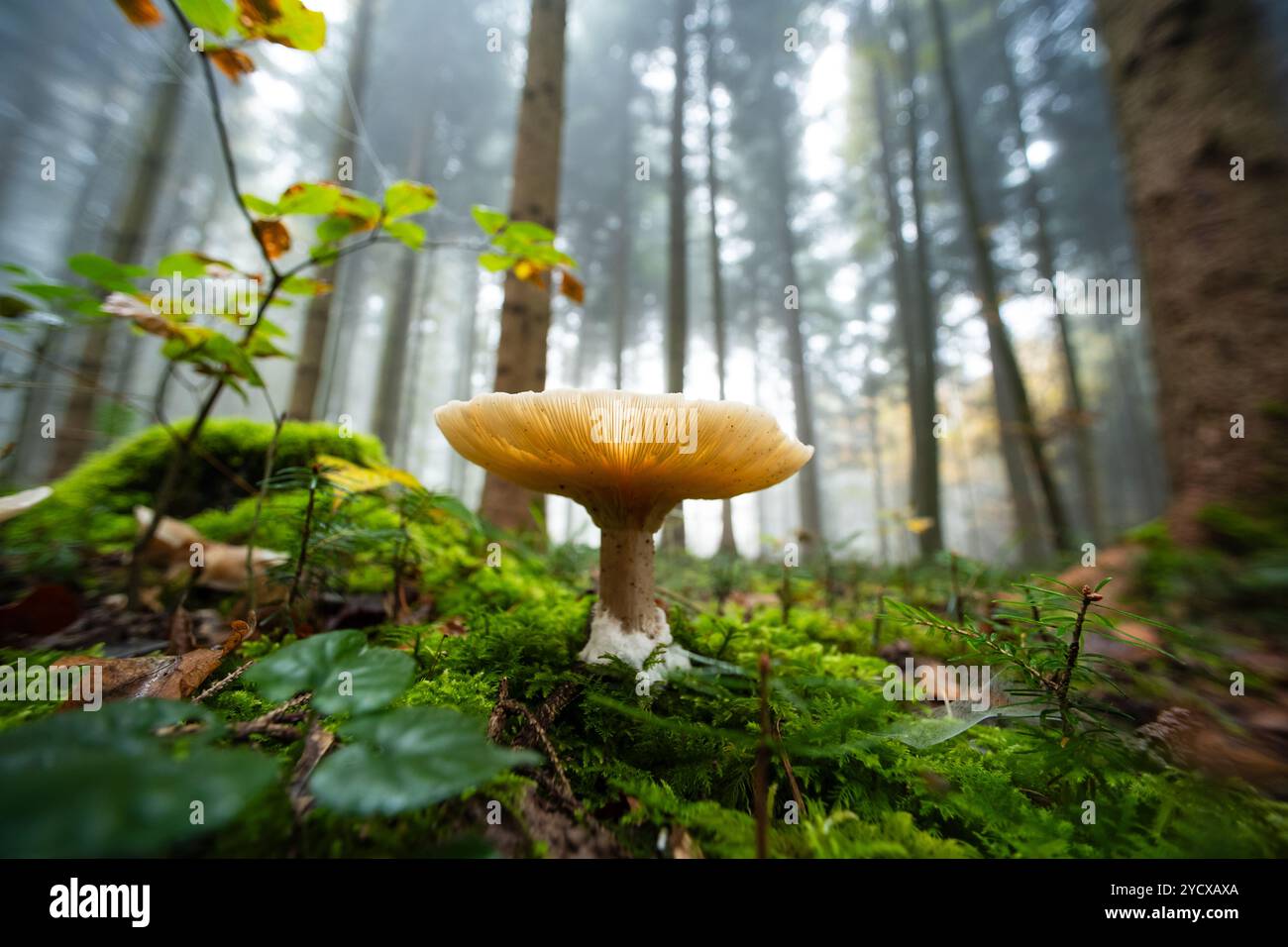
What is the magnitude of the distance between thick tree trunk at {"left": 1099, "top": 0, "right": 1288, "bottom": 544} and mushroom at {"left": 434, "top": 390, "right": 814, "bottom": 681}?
157 inches

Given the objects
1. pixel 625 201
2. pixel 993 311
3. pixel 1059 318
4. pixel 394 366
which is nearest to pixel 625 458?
pixel 993 311

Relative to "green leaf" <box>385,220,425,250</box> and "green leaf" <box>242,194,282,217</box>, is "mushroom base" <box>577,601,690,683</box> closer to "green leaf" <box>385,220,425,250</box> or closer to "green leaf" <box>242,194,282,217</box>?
"green leaf" <box>385,220,425,250</box>

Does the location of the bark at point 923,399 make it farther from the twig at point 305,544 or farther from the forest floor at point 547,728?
the twig at point 305,544

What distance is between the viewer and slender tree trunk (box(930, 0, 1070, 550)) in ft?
19.1

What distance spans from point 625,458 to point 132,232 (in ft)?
27.7

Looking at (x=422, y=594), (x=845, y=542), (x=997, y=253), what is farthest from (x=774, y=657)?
(x=997, y=253)

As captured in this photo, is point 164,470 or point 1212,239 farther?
point 1212,239

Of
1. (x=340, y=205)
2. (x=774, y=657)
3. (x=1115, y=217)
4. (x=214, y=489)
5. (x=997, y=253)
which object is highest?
(x=1115, y=217)

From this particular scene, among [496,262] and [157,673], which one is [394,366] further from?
[157,673]

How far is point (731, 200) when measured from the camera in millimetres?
19500

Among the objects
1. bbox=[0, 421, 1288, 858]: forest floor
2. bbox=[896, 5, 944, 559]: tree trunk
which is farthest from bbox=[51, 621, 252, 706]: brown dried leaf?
bbox=[896, 5, 944, 559]: tree trunk

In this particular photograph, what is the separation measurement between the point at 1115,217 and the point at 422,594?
79.0 ft

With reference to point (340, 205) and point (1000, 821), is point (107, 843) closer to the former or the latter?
point (1000, 821)
